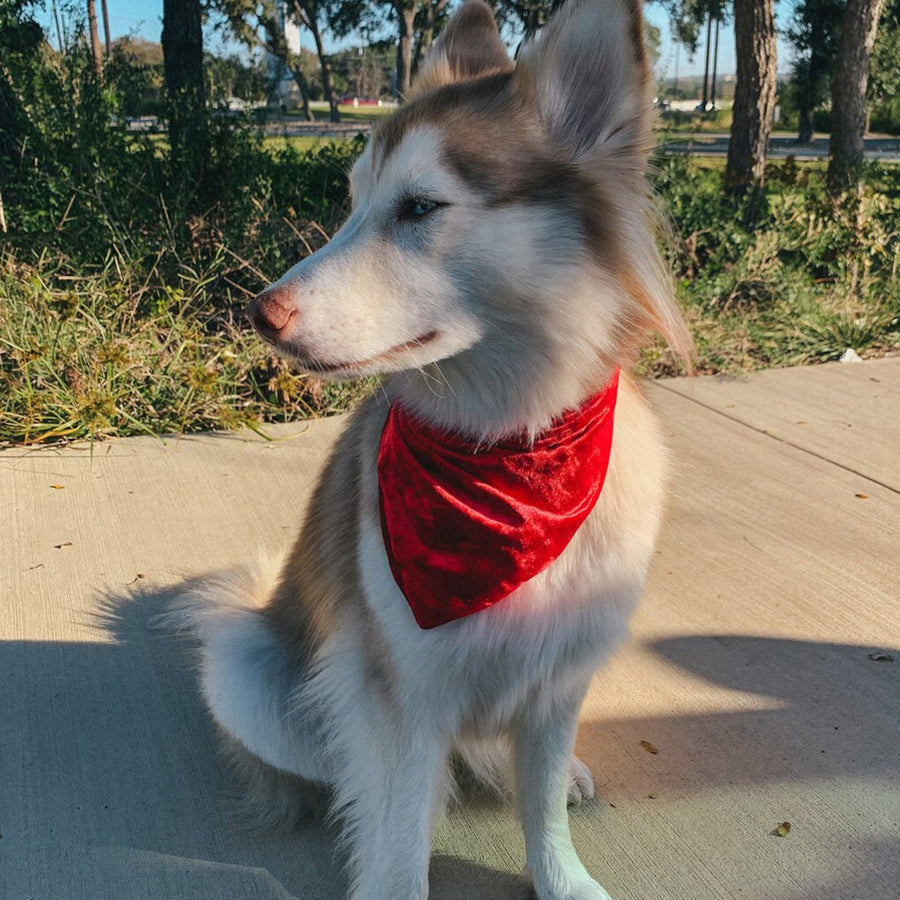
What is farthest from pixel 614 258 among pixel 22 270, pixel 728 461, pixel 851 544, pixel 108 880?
pixel 22 270

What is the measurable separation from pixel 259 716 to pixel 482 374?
1.12m

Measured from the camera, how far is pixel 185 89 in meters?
7.24

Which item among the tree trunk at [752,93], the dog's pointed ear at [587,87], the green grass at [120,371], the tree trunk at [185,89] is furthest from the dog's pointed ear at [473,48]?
the tree trunk at [752,93]

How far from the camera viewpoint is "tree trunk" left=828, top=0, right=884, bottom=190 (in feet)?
30.5

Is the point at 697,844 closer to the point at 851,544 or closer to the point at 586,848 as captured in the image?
the point at 586,848

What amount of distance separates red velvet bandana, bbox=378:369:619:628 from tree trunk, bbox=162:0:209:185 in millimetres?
5431

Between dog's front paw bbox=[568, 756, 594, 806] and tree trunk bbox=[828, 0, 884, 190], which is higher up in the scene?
tree trunk bbox=[828, 0, 884, 190]

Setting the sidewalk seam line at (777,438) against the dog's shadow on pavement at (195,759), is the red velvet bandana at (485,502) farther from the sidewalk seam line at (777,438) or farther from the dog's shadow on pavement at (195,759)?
the sidewalk seam line at (777,438)

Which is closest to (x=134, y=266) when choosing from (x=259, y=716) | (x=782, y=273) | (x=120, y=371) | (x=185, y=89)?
(x=120, y=371)

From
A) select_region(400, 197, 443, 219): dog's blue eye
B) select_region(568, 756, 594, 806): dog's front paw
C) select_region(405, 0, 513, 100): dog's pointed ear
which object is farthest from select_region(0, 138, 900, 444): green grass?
select_region(568, 756, 594, 806): dog's front paw

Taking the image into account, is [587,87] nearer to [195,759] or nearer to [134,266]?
[195,759]

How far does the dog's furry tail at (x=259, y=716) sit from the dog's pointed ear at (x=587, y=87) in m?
1.56

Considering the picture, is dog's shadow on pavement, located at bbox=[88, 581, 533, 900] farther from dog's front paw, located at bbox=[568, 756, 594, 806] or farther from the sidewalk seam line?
the sidewalk seam line

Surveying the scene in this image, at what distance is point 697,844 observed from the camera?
8.04 feet
